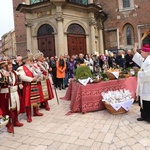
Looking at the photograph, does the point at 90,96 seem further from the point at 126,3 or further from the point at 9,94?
the point at 126,3

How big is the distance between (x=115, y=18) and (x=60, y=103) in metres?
15.9

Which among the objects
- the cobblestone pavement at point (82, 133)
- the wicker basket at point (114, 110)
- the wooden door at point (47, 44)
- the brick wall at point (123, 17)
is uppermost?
the brick wall at point (123, 17)

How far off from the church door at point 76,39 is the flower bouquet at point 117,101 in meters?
9.60

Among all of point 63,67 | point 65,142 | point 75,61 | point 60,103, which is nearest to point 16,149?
point 65,142

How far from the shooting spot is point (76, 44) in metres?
15.5

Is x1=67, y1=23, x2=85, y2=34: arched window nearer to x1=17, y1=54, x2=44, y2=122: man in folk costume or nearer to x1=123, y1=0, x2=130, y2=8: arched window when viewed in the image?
x1=123, y1=0, x2=130, y2=8: arched window

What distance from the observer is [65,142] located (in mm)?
4137

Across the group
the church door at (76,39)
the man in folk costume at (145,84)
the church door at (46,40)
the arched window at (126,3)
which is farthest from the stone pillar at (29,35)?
the man in folk costume at (145,84)

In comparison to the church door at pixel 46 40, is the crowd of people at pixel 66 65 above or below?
below

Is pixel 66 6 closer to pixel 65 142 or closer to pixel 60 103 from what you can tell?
pixel 60 103

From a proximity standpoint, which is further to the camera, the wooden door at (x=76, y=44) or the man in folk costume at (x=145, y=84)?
the wooden door at (x=76, y=44)

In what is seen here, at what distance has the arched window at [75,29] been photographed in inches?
592

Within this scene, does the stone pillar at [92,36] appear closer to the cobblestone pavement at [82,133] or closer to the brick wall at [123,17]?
the brick wall at [123,17]

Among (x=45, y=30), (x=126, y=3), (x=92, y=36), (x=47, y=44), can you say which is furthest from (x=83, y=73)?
(x=126, y=3)
